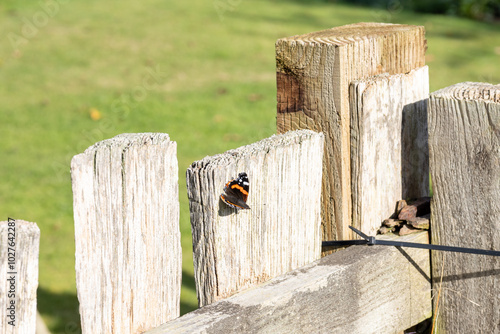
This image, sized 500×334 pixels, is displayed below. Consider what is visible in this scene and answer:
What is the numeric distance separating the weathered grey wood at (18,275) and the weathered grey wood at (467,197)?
100 cm

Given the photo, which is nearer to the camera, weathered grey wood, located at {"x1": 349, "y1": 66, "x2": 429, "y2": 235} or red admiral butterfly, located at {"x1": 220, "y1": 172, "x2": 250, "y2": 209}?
red admiral butterfly, located at {"x1": 220, "y1": 172, "x2": 250, "y2": 209}

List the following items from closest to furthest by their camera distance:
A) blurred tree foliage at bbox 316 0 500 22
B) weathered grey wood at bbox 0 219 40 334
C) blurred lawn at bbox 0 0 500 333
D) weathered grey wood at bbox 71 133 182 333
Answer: weathered grey wood at bbox 0 219 40 334, weathered grey wood at bbox 71 133 182 333, blurred lawn at bbox 0 0 500 333, blurred tree foliage at bbox 316 0 500 22

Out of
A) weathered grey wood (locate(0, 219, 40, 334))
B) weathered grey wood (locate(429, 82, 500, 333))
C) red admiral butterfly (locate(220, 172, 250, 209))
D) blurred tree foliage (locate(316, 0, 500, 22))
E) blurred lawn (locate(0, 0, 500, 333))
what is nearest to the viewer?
weathered grey wood (locate(0, 219, 40, 334))

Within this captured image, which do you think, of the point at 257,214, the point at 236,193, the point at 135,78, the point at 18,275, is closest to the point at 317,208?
the point at 257,214

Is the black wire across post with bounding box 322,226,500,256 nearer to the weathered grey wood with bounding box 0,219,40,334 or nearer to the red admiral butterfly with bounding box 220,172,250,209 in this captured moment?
the red admiral butterfly with bounding box 220,172,250,209

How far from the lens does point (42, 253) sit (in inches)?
169

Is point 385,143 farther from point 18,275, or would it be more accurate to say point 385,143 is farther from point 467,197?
point 18,275

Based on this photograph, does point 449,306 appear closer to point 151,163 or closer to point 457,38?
point 151,163

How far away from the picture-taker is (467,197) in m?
1.54

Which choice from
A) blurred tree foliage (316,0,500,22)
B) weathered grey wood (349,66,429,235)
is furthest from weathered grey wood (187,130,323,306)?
blurred tree foliage (316,0,500,22)

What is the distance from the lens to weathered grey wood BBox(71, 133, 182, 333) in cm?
121

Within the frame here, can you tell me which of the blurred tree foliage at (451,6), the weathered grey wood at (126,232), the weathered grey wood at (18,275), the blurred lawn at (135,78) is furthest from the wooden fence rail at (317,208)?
the blurred tree foliage at (451,6)

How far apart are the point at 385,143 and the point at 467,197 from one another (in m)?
0.25

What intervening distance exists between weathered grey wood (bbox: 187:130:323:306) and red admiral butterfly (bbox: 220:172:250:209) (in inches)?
0.8
